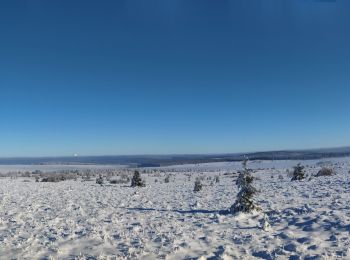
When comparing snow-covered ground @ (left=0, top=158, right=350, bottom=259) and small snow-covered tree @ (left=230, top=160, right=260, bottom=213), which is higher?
small snow-covered tree @ (left=230, top=160, right=260, bottom=213)

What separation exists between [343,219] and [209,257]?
4.65 metres

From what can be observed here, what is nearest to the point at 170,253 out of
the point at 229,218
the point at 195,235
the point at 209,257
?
the point at 209,257

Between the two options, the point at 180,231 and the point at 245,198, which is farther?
the point at 245,198

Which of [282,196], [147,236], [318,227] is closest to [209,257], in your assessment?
[147,236]

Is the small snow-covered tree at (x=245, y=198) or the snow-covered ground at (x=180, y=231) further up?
the small snow-covered tree at (x=245, y=198)

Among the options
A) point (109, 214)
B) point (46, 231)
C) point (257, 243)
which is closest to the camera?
point (257, 243)

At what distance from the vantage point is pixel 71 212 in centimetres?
1541

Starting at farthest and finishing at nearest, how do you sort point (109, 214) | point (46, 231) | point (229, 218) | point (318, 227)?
point (109, 214) < point (229, 218) < point (46, 231) < point (318, 227)

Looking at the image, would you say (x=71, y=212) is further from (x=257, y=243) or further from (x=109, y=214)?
(x=257, y=243)

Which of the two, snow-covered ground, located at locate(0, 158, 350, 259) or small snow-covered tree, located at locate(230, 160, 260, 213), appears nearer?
snow-covered ground, located at locate(0, 158, 350, 259)

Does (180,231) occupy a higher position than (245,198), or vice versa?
(245,198)

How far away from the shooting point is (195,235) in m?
10.5

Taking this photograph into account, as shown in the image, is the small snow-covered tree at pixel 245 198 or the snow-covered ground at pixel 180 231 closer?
the snow-covered ground at pixel 180 231

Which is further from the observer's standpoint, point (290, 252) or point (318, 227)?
point (318, 227)
